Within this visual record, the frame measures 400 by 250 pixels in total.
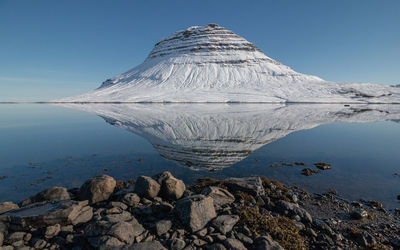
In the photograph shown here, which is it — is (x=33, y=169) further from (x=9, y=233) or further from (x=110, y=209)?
(x=110, y=209)

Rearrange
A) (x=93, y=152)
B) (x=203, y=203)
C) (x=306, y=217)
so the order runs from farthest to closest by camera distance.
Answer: (x=93, y=152) < (x=306, y=217) < (x=203, y=203)

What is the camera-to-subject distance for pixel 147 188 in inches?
375

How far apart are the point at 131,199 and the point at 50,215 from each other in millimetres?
2910

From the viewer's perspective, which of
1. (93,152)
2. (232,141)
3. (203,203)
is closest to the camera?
(203,203)

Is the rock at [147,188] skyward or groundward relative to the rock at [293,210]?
skyward

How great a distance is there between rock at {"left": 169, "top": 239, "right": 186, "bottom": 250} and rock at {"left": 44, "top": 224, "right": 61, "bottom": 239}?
13.5 ft

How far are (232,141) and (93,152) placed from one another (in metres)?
14.2

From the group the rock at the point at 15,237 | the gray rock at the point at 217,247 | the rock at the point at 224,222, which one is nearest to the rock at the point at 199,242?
the gray rock at the point at 217,247

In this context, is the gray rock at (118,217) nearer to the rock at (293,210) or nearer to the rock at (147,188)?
the rock at (147,188)

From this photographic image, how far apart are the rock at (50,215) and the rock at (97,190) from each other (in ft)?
3.21

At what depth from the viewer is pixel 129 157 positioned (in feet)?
55.9

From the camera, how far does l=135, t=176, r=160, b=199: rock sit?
9453 millimetres

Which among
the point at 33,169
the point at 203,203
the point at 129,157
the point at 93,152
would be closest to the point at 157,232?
the point at 203,203

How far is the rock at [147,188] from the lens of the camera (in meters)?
9.45
